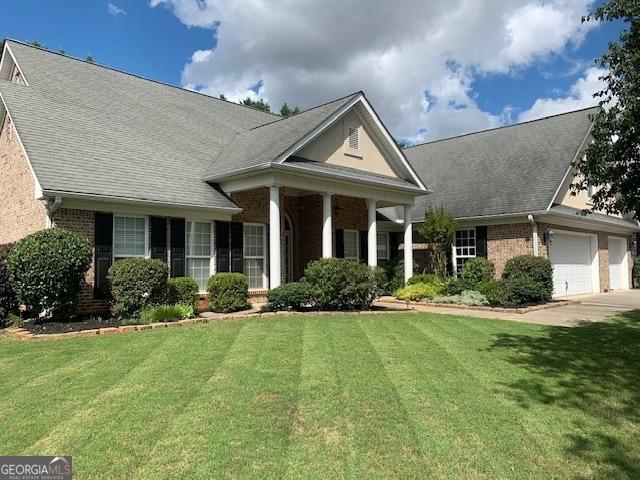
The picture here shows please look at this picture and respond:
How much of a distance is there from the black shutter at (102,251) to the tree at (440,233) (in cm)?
1132

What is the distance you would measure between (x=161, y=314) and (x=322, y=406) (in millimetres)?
6473

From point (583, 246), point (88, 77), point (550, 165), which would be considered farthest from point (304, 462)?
point (583, 246)

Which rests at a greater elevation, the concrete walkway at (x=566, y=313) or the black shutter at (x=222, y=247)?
the black shutter at (x=222, y=247)

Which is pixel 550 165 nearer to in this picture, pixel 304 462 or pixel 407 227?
pixel 407 227

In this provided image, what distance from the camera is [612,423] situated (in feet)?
15.9

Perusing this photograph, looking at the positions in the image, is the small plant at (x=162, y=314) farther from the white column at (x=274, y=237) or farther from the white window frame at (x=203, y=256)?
the white column at (x=274, y=237)

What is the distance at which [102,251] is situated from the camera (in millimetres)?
11344

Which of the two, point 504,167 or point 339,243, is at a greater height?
point 504,167

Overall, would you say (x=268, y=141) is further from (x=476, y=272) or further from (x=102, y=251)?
(x=476, y=272)

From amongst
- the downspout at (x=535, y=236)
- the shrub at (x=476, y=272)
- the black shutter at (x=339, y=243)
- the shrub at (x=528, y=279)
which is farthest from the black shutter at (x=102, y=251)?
the downspout at (x=535, y=236)

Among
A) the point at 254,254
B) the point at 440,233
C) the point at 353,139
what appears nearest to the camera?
the point at 254,254

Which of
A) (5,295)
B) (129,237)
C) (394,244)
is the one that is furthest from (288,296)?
(394,244)

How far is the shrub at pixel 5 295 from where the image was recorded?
10761mm

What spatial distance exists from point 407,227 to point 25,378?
1386cm
